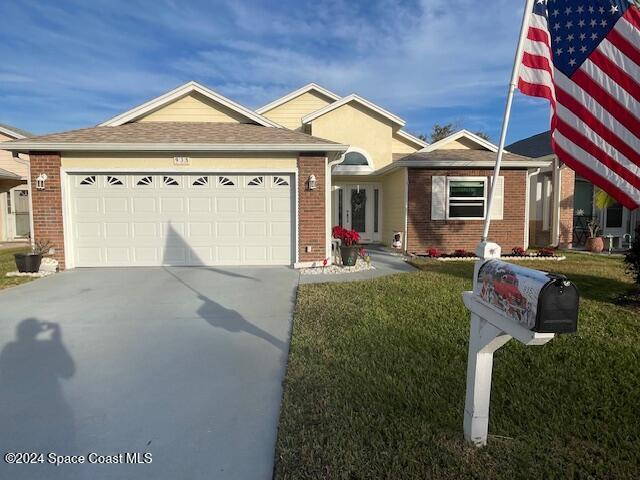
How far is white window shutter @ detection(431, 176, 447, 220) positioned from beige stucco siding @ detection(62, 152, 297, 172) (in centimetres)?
495

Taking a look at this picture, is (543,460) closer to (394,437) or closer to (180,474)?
(394,437)

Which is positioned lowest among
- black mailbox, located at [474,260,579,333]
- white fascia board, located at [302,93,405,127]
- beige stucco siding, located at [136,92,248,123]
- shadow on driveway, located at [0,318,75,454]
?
shadow on driveway, located at [0,318,75,454]

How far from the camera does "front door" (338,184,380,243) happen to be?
555 inches

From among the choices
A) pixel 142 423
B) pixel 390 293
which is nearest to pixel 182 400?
pixel 142 423

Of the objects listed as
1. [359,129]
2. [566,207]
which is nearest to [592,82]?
[359,129]

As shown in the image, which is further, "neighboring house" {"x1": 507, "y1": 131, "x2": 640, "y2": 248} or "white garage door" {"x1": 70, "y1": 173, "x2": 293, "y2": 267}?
"neighboring house" {"x1": 507, "y1": 131, "x2": 640, "y2": 248}

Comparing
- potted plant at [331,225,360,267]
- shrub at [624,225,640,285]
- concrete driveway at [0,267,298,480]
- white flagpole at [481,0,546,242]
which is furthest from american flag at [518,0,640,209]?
potted plant at [331,225,360,267]

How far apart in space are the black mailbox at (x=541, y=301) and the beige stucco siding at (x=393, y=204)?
10074 mm

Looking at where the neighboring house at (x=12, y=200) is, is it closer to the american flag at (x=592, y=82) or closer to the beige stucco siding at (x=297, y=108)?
the beige stucco siding at (x=297, y=108)

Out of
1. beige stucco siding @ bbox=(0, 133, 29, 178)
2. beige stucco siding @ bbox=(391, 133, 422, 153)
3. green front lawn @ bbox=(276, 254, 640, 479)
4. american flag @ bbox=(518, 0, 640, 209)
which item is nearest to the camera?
green front lawn @ bbox=(276, 254, 640, 479)

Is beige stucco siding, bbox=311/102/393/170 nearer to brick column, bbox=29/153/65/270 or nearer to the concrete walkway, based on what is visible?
the concrete walkway

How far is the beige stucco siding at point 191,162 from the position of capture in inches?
351

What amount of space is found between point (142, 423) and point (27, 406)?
41.8 inches

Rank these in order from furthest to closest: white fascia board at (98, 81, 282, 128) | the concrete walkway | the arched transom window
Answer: the arched transom window → white fascia board at (98, 81, 282, 128) → the concrete walkway
